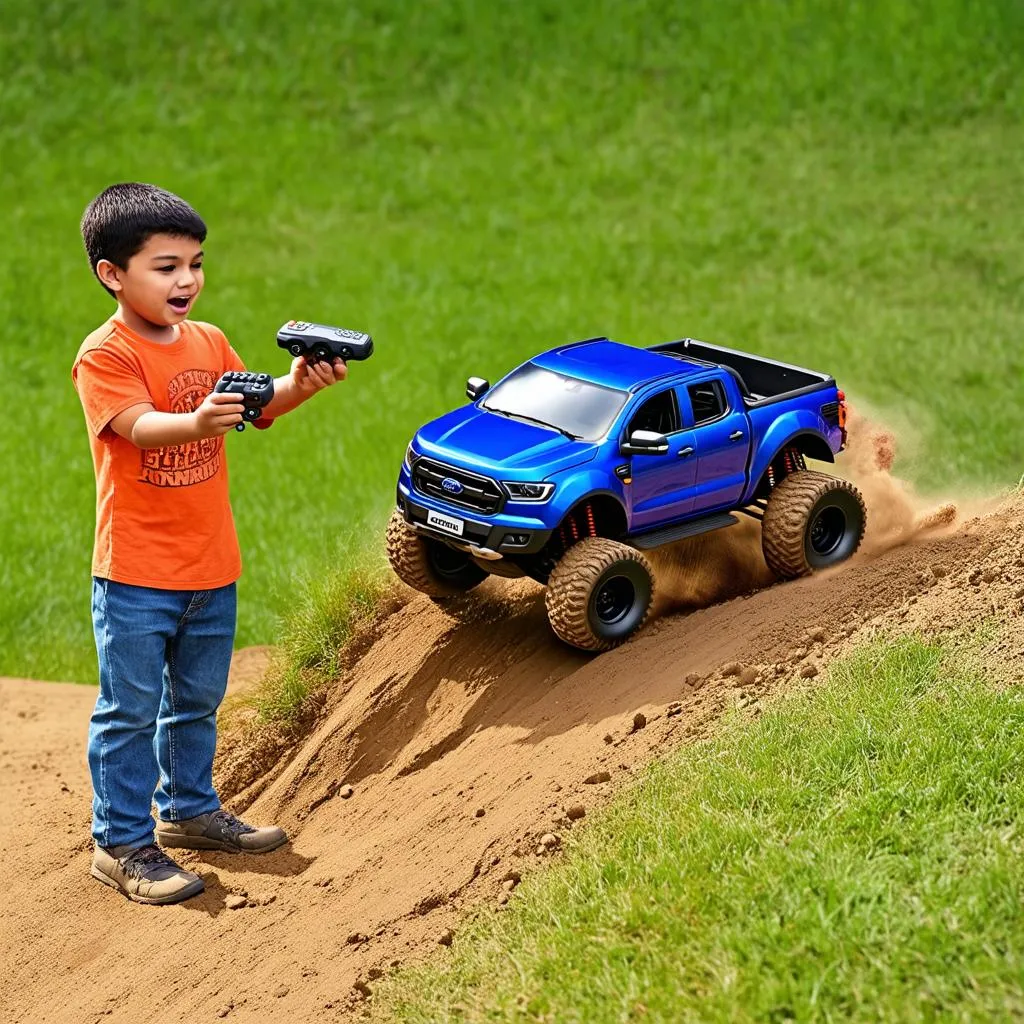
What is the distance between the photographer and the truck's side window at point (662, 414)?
7.81 meters

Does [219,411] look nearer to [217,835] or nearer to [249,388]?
[249,388]

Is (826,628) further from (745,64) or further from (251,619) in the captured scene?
(745,64)

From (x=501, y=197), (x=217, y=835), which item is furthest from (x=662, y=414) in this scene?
(x=501, y=197)

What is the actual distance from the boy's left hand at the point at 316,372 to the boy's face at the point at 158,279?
20.0 inches

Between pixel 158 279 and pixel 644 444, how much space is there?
2372 millimetres

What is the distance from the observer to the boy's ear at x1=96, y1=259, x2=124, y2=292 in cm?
652

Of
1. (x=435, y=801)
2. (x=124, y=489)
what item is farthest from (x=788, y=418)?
(x=124, y=489)

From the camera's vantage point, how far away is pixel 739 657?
7242 millimetres

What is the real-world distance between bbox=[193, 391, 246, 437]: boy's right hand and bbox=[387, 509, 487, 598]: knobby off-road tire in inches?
74.0

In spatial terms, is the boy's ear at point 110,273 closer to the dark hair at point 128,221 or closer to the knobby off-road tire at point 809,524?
the dark hair at point 128,221

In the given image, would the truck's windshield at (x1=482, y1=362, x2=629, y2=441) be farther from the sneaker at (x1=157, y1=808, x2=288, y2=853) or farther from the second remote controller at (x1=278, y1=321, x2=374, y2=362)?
the sneaker at (x1=157, y1=808, x2=288, y2=853)

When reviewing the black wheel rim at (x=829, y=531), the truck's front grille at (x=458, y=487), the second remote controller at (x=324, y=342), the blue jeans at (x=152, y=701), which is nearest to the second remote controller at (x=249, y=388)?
the second remote controller at (x=324, y=342)

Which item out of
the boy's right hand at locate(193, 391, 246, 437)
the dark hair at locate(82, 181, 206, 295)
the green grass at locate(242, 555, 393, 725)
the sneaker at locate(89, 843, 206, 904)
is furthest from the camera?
the green grass at locate(242, 555, 393, 725)

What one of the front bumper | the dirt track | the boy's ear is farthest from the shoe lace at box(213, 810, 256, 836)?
the boy's ear
